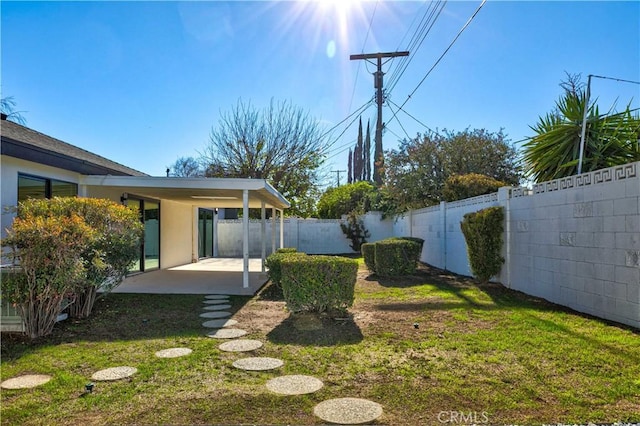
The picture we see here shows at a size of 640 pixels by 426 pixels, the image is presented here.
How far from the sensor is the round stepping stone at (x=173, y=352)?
14.3 ft

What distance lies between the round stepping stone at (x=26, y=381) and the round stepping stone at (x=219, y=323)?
227cm

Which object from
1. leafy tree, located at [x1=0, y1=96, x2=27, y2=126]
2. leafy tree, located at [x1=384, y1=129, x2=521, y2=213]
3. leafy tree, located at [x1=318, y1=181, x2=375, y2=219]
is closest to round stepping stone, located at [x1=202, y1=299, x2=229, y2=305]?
leafy tree, located at [x1=384, y1=129, x2=521, y2=213]

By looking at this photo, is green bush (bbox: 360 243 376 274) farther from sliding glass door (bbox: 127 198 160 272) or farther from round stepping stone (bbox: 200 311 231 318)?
sliding glass door (bbox: 127 198 160 272)

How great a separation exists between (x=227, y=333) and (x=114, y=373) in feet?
5.63

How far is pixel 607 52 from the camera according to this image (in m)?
8.90

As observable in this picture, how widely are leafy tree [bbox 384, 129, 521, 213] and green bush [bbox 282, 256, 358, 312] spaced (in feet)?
32.9

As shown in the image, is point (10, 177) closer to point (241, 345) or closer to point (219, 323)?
point (219, 323)

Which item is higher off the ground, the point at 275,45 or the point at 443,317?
the point at 275,45

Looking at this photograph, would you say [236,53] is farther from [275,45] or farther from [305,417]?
[305,417]

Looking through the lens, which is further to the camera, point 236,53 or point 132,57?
point 236,53

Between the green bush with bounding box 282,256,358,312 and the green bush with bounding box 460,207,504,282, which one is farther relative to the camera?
the green bush with bounding box 460,207,504,282

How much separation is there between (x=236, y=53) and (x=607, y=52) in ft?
29.4

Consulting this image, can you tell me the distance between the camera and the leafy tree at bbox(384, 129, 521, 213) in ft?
48.2

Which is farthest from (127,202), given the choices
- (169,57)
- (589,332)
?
(589,332)
